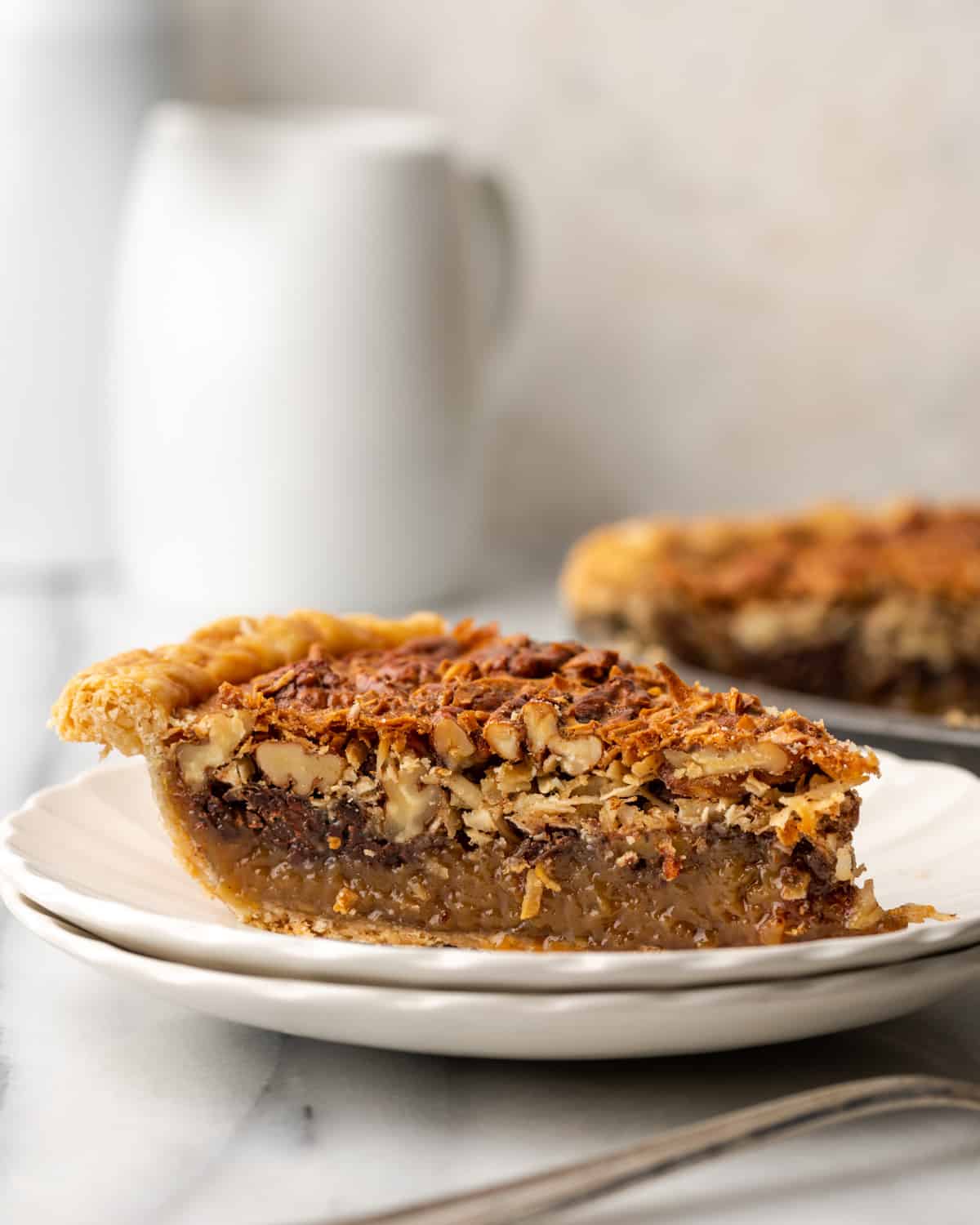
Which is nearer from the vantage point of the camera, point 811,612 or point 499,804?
point 499,804

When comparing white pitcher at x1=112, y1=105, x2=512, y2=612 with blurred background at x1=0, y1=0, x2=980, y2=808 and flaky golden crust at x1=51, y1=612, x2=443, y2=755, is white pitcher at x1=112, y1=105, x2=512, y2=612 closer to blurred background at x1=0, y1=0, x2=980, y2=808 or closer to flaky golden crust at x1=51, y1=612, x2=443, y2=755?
blurred background at x1=0, y1=0, x2=980, y2=808

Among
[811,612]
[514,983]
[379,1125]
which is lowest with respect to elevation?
[811,612]

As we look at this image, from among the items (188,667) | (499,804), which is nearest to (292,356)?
(188,667)

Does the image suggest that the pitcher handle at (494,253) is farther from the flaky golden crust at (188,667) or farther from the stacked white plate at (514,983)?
the stacked white plate at (514,983)

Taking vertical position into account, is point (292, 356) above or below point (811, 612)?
above

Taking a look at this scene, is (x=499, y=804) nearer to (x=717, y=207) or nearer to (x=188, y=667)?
(x=188, y=667)

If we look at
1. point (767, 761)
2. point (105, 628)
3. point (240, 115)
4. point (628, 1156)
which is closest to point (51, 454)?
point (105, 628)

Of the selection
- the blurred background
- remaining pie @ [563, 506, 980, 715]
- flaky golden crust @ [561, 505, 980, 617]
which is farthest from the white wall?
remaining pie @ [563, 506, 980, 715]
